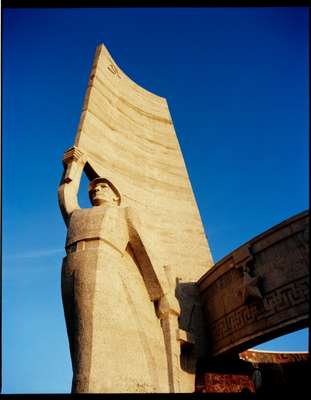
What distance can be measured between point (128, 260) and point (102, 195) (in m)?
1.04

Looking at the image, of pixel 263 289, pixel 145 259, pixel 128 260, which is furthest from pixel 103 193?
pixel 263 289

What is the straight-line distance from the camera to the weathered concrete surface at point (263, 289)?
15.5 ft

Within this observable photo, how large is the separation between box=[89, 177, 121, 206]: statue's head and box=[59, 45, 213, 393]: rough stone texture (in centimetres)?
10

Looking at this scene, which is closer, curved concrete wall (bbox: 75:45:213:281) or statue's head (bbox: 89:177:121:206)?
statue's head (bbox: 89:177:121:206)

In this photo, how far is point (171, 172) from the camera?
9102 mm

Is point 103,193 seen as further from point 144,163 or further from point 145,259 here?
point 144,163

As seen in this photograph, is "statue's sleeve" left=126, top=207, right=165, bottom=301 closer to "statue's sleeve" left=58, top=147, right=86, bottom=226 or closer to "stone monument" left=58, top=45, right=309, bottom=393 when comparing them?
"stone monument" left=58, top=45, right=309, bottom=393

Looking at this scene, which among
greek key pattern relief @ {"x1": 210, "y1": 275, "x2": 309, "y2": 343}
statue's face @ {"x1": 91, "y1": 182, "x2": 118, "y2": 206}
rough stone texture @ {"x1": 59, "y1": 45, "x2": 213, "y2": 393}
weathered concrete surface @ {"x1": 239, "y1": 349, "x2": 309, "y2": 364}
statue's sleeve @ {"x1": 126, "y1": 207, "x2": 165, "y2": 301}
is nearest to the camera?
rough stone texture @ {"x1": 59, "y1": 45, "x2": 213, "y2": 393}

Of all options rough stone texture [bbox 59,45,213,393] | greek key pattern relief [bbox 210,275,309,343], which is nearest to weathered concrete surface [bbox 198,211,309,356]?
greek key pattern relief [bbox 210,275,309,343]

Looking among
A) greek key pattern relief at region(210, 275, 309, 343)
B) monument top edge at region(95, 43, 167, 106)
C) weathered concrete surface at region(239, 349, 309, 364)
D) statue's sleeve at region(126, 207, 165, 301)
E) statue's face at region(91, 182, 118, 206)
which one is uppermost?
monument top edge at region(95, 43, 167, 106)

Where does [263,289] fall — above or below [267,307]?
above

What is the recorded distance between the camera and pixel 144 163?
28.4ft

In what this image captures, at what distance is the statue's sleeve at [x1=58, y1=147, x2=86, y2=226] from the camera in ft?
19.2
